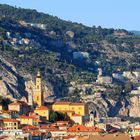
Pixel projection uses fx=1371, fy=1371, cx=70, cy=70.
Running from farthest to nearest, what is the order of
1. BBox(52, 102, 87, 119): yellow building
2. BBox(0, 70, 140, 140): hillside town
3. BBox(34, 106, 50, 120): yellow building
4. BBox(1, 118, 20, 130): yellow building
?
BBox(52, 102, 87, 119): yellow building
BBox(34, 106, 50, 120): yellow building
BBox(1, 118, 20, 130): yellow building
BBox(0, 70, 140, 140): hillside town

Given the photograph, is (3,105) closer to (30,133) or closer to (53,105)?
(53,105)

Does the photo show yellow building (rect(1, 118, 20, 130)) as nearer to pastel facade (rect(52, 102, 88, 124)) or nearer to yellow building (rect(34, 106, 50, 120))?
yellow building (rect(34, 106, 50, 120))

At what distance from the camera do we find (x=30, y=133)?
127 meters

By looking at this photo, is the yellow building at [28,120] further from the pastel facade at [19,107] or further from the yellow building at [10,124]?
the pastel facade at [19,107]

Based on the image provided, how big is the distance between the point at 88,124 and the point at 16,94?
144ft

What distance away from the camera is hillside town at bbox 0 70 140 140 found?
131 m

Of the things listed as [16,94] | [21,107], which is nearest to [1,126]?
[21,107]

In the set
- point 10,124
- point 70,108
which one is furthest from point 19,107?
point 10,124

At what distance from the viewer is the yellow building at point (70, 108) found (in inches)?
6275

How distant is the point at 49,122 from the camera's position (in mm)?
150750

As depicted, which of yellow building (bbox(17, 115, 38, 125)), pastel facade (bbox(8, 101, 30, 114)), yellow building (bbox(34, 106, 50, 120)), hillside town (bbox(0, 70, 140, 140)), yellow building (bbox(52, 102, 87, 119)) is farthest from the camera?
yellow building (bbox(52, 102, 87, 119))

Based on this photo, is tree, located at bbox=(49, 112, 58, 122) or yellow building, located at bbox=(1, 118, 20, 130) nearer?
yellow building, located at bbox=(1, 118, 20, 130)

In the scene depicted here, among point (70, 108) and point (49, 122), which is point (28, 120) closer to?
point (49, 122)

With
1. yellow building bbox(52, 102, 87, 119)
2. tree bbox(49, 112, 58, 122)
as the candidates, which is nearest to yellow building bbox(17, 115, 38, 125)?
tree bbox(49, 112, 58, 122)
